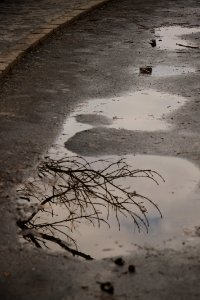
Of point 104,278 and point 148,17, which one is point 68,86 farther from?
point 148,17

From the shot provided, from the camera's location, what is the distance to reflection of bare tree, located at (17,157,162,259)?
335 centimetres

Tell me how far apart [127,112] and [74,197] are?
6.24 feet

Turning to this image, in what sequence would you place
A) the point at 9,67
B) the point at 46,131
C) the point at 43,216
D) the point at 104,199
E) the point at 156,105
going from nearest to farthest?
1. the point at 43,216
2. the point at 104,199
3. the point at 46,131
4. the point at 156,105
5. the point at 9,67

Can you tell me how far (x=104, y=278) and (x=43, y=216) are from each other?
0.83 metres

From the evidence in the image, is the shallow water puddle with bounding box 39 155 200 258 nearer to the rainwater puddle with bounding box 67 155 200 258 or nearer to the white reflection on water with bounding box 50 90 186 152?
the rainwater puddle with bounding box 67 155 200 258

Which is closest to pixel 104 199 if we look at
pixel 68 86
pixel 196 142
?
pixel 196 142

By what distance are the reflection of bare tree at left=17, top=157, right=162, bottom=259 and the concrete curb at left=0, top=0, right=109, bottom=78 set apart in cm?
269

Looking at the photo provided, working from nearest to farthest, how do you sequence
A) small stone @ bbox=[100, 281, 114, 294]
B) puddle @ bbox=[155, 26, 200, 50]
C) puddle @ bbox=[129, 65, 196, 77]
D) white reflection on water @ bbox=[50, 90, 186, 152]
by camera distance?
small stone @ bbox=[100, 281, 114, 294]
white reflection on water @ bbox=[50, 90, 186, 152]
puddle @ bbox=[129, 65, 196, 77]
puddle @ bbox=[155, 26, 200, 50]

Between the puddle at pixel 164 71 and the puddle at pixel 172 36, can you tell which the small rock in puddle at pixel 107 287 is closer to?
the puddle at pixel 164 71

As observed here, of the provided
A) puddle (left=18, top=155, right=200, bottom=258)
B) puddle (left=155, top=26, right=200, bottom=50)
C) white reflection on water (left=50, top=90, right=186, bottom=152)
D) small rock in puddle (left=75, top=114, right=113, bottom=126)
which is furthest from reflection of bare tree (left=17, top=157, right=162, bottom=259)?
puddle (left=155, top=26, right=200, bottom=50)

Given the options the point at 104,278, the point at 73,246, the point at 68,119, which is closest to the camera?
the point at 104,278

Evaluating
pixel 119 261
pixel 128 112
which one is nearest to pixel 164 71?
pixel 128 112

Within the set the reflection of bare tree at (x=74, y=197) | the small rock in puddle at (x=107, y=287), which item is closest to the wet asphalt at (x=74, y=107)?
the small rock in puddle at (x=107, y=287)

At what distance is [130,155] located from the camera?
4383mm
